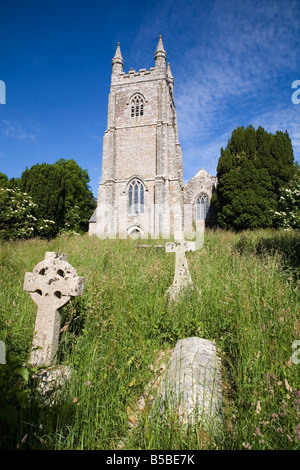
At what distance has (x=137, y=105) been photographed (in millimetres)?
20219

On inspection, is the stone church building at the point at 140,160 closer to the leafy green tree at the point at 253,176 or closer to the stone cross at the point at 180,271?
the leafy green tree at the point at 253,176

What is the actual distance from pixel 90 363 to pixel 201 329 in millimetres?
1442

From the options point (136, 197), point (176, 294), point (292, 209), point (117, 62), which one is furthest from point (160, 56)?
point (176, 294)

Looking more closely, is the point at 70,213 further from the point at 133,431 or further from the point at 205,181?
the point at 133,431

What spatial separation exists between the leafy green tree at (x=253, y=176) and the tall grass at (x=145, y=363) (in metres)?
12.8

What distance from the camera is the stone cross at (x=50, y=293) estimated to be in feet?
7.62

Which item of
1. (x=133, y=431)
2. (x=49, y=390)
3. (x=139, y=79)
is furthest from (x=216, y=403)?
(x=139, y=79)

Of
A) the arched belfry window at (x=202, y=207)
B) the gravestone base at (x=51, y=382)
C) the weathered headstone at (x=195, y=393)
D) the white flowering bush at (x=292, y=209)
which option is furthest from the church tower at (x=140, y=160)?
the gravestone base at (x=51, y=382)

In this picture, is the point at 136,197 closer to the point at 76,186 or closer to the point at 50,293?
the point at 76,186

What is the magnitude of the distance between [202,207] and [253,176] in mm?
8001

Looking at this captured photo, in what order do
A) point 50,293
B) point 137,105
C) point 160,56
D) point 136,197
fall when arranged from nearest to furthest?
1. point 50,293
2. point 136,197
3. point 160,56
4. point 137,105

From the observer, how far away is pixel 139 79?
20.1 meters

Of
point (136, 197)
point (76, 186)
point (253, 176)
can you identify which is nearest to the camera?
point (253, 176)

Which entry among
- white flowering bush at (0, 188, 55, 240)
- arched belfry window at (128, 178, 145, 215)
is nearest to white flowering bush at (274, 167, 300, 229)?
arched belfry window at (128, 178, 145, 215)
